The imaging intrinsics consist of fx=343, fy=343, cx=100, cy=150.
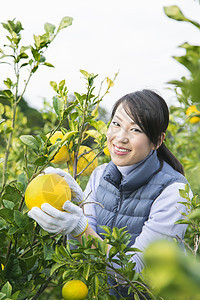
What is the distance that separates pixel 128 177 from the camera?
1.25 m

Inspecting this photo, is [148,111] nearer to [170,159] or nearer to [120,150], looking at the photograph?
[120,150]

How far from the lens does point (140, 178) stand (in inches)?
48.9

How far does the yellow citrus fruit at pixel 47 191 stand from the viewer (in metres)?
0.89

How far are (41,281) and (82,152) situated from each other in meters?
0.45

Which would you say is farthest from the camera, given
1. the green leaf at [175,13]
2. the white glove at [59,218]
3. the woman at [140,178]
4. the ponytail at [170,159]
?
the ponytail at [170,159]

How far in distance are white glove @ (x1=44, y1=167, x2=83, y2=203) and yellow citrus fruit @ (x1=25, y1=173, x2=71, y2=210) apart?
0.02m

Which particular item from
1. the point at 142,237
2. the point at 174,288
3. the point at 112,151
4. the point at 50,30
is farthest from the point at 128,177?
the point at 174,288

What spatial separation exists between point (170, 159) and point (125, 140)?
1.10 feet

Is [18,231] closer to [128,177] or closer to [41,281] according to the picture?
[41,281]

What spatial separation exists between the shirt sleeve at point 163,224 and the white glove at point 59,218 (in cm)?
23

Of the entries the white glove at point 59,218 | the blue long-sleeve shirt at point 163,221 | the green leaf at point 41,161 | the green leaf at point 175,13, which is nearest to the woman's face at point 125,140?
the blue long-sleeve shirt at point 163,221

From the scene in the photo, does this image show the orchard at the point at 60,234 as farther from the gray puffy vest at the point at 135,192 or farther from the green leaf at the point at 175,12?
the gray puffy vest at the point at 135,192

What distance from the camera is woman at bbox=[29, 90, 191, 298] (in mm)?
1147

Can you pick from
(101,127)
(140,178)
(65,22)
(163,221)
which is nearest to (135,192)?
(140,178)
